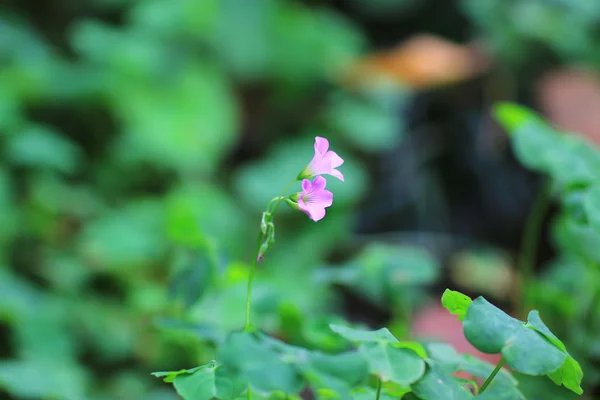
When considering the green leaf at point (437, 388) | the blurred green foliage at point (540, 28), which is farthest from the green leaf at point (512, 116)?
the blurred green foliage at point (540, 28)

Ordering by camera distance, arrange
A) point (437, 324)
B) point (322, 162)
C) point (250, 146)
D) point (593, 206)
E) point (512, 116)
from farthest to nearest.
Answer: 1. point (250, 146)
2. point (437, 324)
3. point (512, 116)
4. point (593, 206)
5. point (322, 162)

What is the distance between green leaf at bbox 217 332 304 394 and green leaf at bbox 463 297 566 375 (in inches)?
6.5

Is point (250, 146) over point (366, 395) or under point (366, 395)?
over

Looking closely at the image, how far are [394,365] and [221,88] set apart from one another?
1.99m

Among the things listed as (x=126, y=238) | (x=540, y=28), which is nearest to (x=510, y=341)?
(x=126, y=238)

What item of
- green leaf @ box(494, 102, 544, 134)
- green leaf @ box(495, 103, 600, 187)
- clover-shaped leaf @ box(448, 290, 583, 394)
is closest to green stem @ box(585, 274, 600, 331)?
green leaf @ box(495, 103, 600, 187)

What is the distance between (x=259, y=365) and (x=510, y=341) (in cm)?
22

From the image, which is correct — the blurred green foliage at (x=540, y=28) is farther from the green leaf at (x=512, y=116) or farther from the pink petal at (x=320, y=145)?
the pink petal at (x=320, y=145)

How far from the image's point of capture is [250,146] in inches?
103

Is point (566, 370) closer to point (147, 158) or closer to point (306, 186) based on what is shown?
point (306, 186)

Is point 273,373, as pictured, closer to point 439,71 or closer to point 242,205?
point 242,205

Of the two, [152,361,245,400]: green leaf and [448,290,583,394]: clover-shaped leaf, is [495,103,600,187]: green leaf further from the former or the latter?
[152,361,245,400]: green leaf

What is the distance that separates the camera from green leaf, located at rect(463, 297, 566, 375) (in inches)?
21.7

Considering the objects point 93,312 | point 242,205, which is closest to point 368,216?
point 242,205
